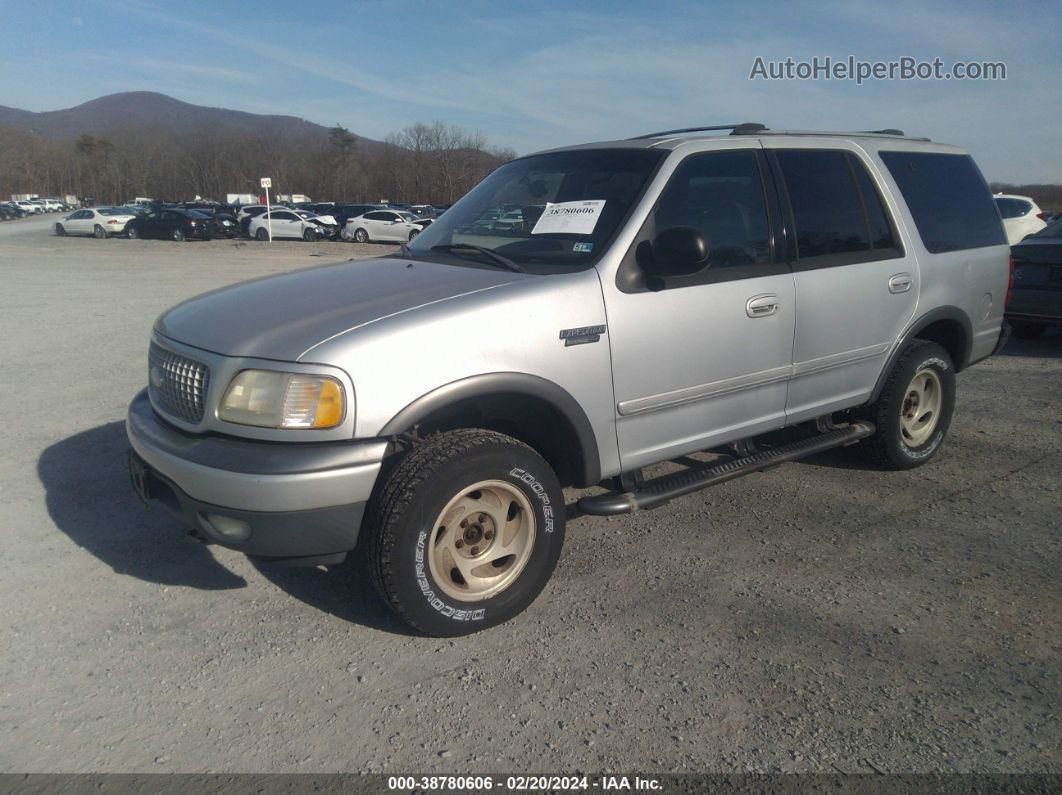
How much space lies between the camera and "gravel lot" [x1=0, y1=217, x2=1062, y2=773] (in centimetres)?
262

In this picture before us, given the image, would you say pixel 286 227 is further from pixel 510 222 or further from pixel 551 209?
pixel 551 209

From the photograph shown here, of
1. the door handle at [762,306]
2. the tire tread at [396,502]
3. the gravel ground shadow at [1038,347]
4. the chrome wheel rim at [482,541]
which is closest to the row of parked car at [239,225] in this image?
the gravel ground shadow at [1038,347]

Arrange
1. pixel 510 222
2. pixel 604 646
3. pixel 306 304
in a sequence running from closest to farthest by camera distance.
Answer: pixel 604 646
pixel 306 304
pixel 510 222

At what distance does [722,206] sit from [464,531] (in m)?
2.07

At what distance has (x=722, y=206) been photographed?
158 inches

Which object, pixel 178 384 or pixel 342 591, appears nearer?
pixel 178 384

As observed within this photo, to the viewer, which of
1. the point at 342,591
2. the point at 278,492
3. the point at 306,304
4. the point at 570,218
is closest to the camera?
the point at 278,492

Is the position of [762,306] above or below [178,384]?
above

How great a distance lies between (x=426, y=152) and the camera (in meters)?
91.2

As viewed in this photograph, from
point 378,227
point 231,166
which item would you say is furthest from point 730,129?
point 231,166

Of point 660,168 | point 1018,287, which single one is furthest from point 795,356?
→ point 1018,287

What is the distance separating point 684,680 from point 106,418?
16.1ft

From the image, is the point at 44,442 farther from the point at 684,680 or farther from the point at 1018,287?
the point at 1018,287

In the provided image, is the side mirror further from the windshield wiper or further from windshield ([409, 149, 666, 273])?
the windshield wiper
